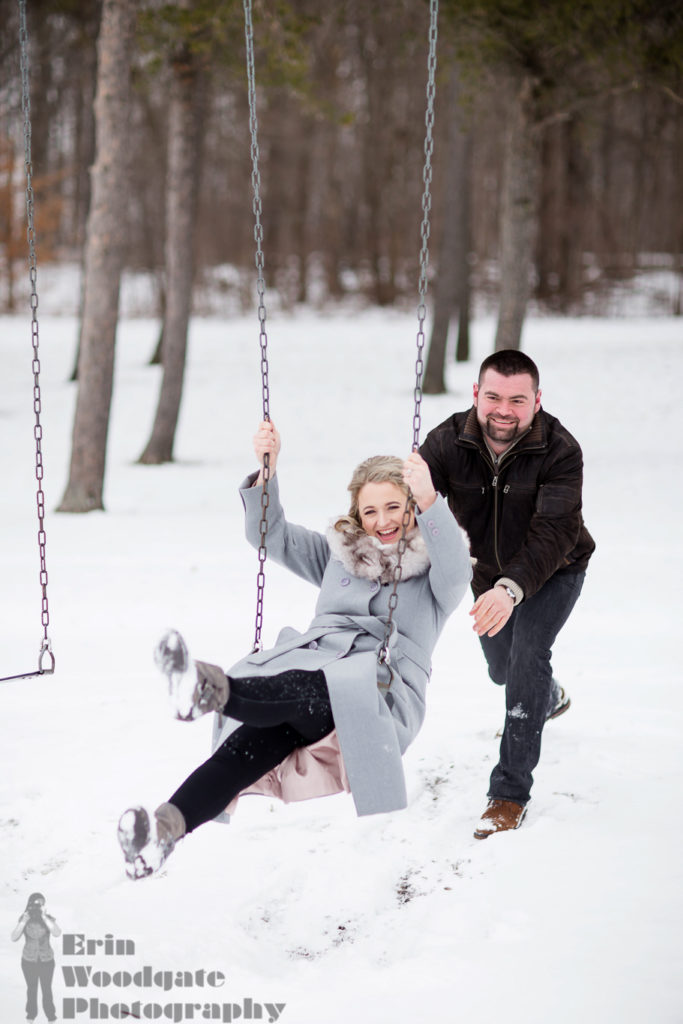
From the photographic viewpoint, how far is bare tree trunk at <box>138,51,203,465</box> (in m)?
11.0

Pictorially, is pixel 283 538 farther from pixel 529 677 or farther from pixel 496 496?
pixel 529 677

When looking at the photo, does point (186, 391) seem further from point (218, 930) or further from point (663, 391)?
point (218, 930)

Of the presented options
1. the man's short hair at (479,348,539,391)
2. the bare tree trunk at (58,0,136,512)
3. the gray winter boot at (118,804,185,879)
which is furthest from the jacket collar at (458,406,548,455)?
the bare tree trunk at (58,0,136,512)

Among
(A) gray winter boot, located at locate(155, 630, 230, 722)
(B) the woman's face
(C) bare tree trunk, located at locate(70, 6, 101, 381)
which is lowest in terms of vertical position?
(A) gray winter boot, located at locate(155, 630, 230, 722)

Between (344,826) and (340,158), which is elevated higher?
(340,158)

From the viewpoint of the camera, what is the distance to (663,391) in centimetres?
1516

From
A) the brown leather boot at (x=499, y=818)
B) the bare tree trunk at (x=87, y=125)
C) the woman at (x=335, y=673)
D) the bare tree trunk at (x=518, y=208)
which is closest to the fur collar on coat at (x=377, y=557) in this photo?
the woman at (x=335, y=673)

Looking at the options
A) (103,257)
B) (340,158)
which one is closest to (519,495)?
(103,257)

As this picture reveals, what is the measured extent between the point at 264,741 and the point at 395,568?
0.68 m

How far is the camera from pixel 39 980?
2.94m

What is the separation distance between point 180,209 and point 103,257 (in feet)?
8.57

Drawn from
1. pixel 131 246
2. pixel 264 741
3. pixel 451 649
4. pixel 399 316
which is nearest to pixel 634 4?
pixel 451 649

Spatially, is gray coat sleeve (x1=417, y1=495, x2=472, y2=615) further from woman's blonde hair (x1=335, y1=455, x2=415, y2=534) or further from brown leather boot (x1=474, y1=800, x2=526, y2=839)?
brown leather boot (x1=474, y1=800, x2=526, y2=839)

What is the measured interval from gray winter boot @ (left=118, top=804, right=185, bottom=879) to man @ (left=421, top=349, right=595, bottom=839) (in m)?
1.31
